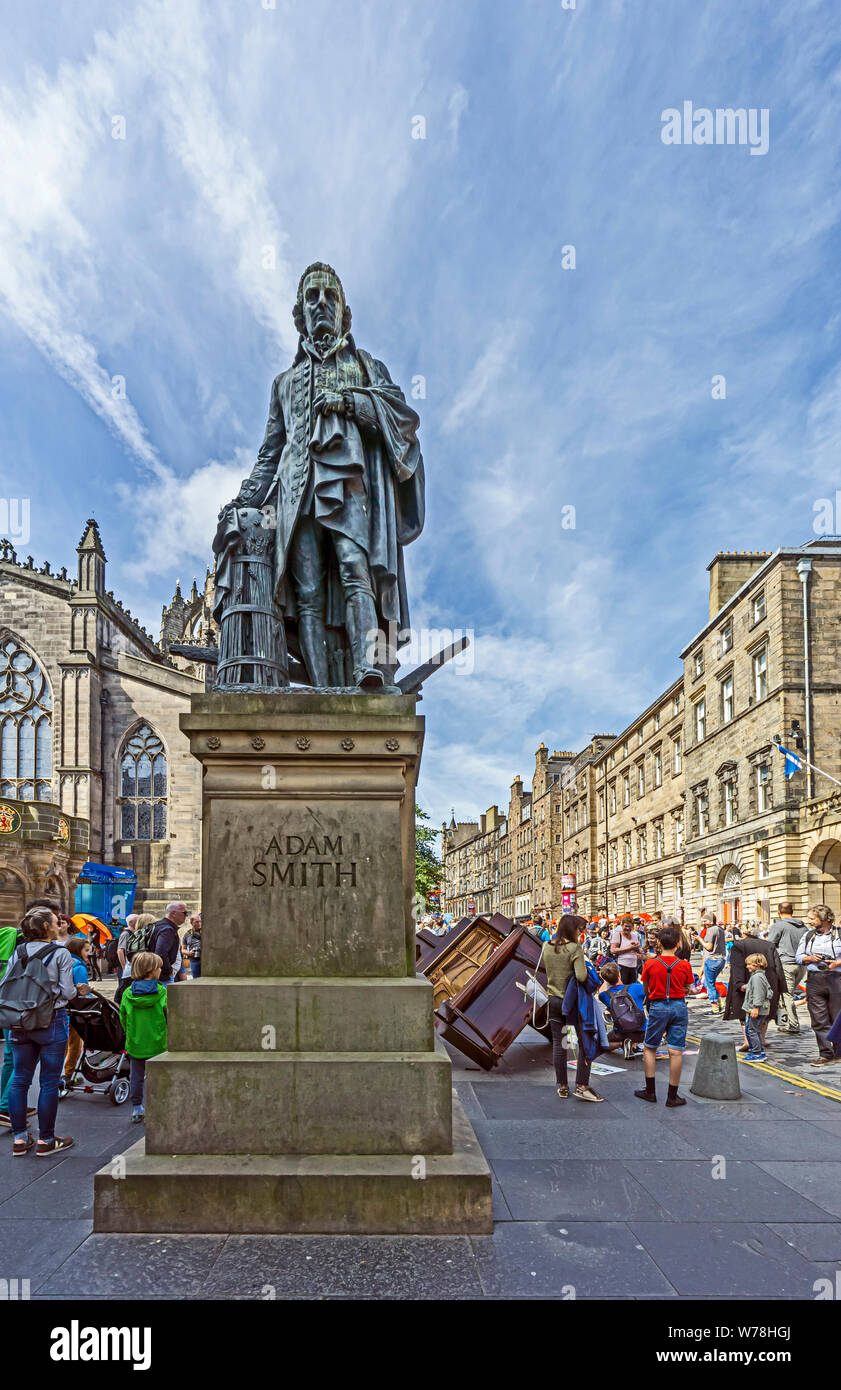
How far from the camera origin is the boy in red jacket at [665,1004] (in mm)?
7773

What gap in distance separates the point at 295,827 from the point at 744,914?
119 feet

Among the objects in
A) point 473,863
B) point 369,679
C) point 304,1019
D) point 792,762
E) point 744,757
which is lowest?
point 473,863

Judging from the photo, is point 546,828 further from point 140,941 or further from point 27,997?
point 27,997

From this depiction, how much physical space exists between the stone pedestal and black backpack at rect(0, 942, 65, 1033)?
6.71ft

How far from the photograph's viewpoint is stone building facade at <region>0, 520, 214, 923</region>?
4084 cm

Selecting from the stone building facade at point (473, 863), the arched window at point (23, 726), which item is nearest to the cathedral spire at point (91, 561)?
the arched window at point (23, 726)

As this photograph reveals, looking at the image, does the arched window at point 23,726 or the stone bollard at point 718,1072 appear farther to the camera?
the arched window at point 23,726

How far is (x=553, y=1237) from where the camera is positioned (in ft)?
12.8

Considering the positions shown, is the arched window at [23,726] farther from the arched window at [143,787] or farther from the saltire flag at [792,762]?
the saltire flag at [792,762]

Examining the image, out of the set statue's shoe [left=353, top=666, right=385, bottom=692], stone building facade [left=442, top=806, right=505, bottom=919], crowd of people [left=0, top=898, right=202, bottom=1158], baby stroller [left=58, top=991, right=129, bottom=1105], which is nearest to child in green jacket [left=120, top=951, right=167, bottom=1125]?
crowd of people [left=0, top=898, right=202, bottom=1158]

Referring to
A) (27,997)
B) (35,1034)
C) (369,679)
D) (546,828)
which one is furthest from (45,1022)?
(546,828)

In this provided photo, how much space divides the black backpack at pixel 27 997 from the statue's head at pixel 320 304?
4.96 meters

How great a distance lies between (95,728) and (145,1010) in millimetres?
37398
